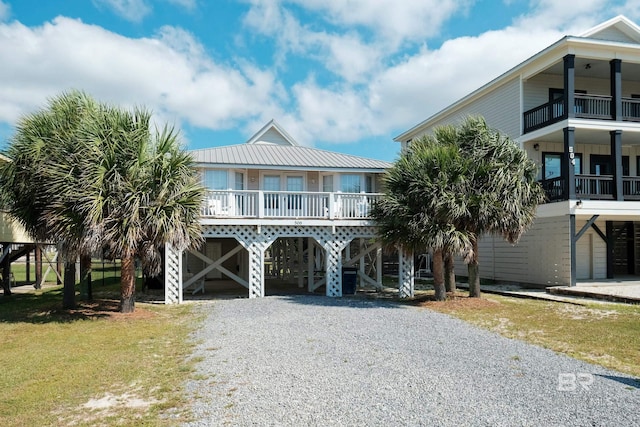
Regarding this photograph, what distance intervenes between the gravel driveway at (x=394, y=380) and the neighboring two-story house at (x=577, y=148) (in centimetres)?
993

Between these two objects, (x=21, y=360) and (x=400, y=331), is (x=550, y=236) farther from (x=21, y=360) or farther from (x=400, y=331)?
(x=21, y=360)

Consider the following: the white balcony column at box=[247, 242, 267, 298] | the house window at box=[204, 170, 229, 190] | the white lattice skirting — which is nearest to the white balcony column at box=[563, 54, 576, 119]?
the white lattice skirting

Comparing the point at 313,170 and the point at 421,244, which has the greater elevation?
the point at 313,170

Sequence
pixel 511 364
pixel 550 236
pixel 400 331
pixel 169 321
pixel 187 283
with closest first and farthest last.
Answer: pixel 511 364
pixel 400 331
pixel 169 321
pixel 187 283
pixel 550 236

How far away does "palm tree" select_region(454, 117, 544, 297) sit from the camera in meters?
13.7

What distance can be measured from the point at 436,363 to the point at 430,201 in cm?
657

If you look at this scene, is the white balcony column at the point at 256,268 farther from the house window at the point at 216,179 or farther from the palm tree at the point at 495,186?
the palm tree at the point at 495,186

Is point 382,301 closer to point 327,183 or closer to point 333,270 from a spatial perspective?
point 333,270

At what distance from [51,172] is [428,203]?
31.5 ft

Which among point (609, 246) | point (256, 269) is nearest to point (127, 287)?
point (256, 269)

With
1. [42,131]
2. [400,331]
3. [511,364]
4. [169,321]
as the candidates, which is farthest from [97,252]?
[511,364]

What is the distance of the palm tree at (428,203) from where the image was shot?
525 inches

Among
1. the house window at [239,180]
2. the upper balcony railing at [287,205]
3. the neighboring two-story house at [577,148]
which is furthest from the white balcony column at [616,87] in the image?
the house window at [239,180]

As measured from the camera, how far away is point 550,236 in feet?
62.7
